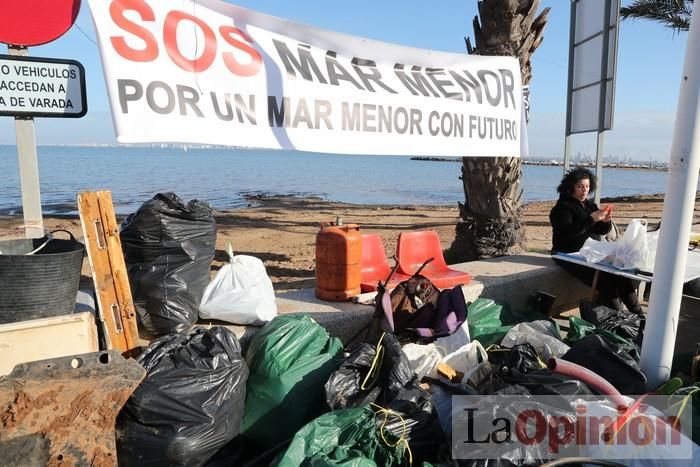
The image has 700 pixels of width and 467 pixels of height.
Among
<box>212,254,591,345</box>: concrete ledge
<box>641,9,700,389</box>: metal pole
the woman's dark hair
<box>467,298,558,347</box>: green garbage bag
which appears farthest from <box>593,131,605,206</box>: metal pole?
<box>641,9,700,389</box>: metal pole

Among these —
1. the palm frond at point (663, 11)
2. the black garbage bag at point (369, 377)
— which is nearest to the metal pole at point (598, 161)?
the black garbage bag at point (369, 377)

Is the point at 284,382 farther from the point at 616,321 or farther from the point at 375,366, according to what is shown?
the point at 616,321

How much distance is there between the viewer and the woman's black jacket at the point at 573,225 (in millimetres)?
4812

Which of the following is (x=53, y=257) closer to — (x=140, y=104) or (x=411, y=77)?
(x=140, y=104)

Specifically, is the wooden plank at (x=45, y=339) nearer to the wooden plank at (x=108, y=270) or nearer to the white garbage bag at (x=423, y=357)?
the wooden plank at (x=108, y=270)

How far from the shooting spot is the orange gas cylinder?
3.65 m

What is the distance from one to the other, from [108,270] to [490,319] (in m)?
2.74

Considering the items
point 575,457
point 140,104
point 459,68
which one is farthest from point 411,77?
point 575,457

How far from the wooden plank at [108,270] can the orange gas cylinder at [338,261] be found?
Result: 145 cm

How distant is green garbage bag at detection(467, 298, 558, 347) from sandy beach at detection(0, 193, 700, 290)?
2.98 meters

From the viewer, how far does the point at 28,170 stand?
8.71ft

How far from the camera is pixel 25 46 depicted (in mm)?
2498

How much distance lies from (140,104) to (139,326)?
135 centimetres

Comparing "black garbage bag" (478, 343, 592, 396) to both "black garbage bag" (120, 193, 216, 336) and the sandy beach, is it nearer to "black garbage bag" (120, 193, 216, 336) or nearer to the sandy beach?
"black garbage bag" (120, 193, 216, 336)
